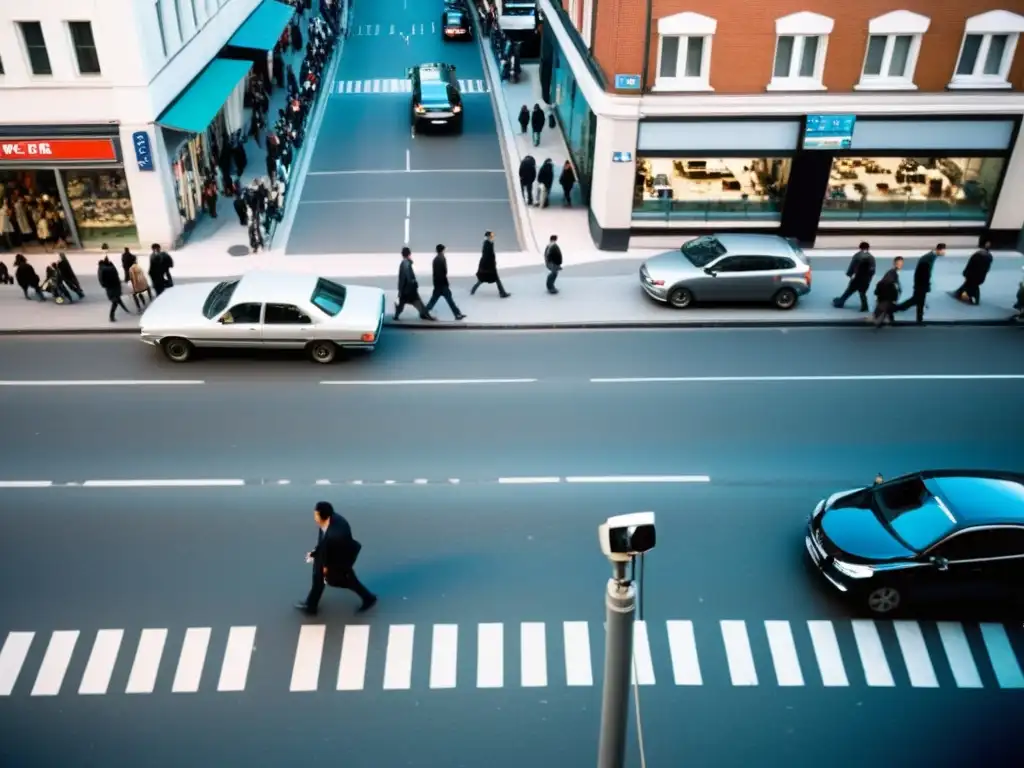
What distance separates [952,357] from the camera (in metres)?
17.1

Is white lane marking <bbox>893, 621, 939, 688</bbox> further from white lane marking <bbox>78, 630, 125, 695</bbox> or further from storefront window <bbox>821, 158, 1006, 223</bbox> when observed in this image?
storefront window <bbox>821, 158, 1006, 223</bbox>

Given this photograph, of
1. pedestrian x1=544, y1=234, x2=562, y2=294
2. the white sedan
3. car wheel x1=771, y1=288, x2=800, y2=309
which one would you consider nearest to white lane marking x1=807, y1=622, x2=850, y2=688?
the white sedan

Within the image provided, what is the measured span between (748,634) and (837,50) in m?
14.9

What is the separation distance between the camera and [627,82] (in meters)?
19.9

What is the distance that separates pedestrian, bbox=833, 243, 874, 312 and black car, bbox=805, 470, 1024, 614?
763 centimetres

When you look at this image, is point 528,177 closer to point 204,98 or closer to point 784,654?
point 204,98

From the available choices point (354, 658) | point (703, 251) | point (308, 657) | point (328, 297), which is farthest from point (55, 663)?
point (703, 251)

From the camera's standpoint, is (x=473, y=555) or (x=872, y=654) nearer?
(x=872, y=654)

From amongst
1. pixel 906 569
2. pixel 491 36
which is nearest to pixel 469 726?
pixel 906 569

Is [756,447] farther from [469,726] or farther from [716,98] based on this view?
[716,98]

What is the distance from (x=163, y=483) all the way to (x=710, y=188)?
14929mm

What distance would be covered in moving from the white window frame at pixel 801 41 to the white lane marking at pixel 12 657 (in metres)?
18.5

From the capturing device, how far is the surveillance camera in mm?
4996

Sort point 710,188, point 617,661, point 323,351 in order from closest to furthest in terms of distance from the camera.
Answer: point 617,661 < point 323,351 < point 710,188
